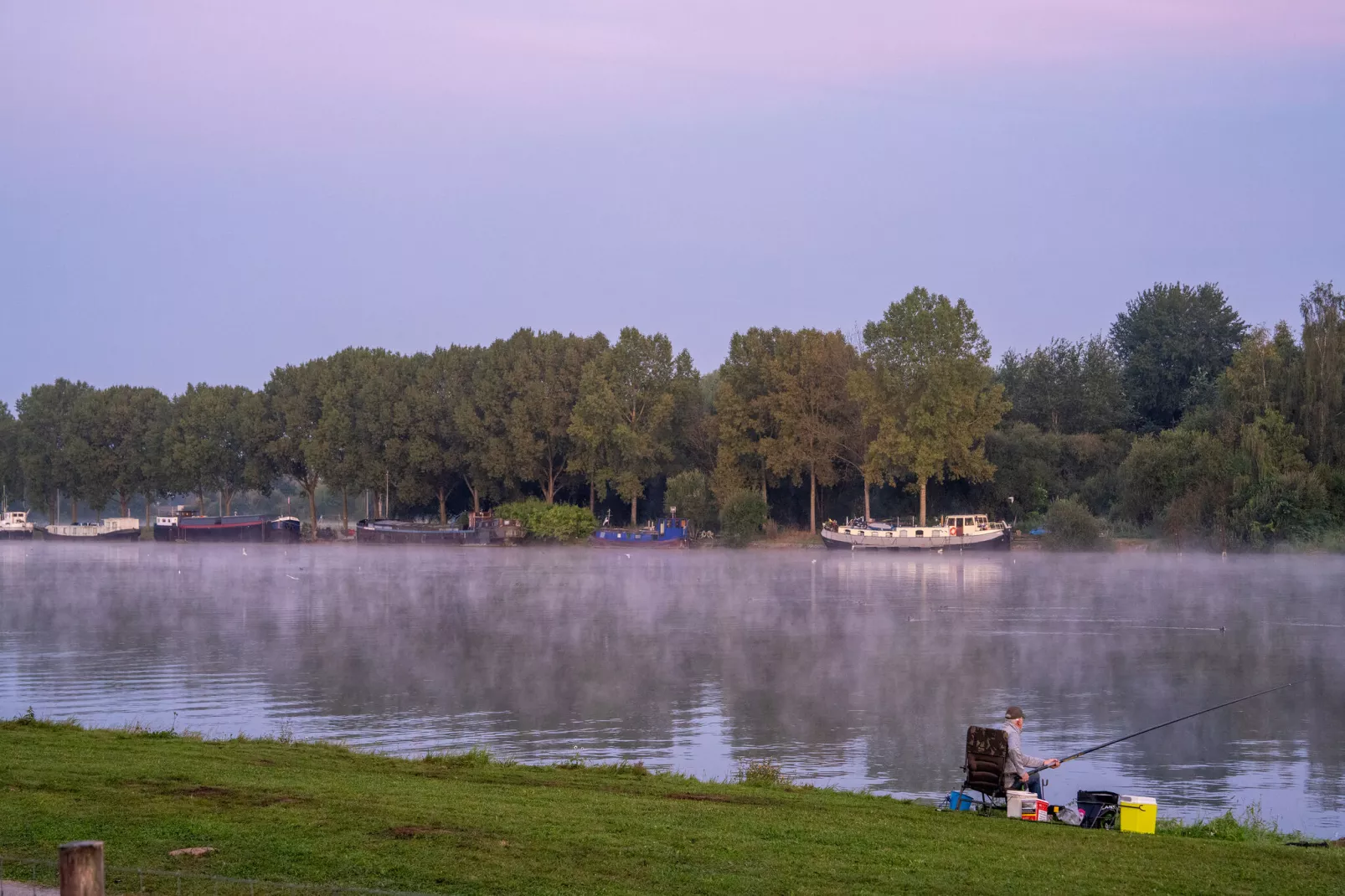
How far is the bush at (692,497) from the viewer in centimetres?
10231

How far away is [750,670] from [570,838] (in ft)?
65.2

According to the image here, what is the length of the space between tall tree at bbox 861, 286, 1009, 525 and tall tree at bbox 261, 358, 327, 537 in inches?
1976

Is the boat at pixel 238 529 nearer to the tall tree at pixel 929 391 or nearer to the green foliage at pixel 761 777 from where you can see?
the tall tree at pixel 929 391

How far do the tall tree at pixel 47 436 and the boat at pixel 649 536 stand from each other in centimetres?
6212

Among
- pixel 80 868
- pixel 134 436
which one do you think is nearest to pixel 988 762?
pixel 80 868

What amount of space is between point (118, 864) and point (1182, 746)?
1747cm

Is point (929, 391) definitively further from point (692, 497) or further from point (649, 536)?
point (649, 536)

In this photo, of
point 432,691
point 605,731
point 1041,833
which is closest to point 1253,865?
point 1041,833

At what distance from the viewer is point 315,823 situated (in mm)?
12672

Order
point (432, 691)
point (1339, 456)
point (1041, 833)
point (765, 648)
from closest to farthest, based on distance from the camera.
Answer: point (1041, 833), point (432, 691), point (765, 648), point (1339, 456)

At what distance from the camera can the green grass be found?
1117 centimetres

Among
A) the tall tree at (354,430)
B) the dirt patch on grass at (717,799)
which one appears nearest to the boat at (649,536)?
the tall tree at (354,430)

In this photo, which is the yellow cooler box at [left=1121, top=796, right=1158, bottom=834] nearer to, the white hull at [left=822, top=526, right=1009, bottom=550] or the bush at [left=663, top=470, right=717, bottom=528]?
the white hull at [left=822, top=526, right=1009, bottom=550]

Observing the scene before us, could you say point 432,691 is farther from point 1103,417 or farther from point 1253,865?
point 1103,417
